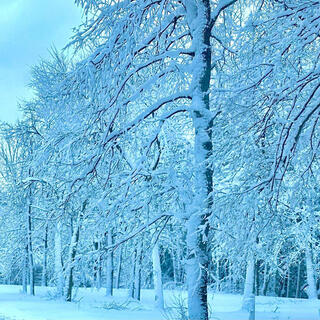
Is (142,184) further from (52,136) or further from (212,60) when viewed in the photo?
(212,60)

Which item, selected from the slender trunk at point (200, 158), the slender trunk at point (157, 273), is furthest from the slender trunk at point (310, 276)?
the slender trunk at point (200, 158)

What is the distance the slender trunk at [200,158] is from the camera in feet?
17.3

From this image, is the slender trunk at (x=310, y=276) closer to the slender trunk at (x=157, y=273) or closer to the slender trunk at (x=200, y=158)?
the slender trunk at (x=157, y=273)

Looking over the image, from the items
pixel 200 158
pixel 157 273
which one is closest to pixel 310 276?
pixel 157 273

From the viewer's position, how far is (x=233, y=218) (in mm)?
4328

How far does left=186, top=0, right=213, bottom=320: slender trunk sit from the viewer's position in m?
5.26

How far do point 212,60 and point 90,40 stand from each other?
1.90 metres

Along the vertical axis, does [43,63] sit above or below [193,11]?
above

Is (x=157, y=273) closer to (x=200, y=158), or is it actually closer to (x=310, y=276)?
(x=310, y=276)

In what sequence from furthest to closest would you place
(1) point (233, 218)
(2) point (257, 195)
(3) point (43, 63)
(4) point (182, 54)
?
(3) point (43, 63), (4) point (182, 54), (1) point (233, 218), (2) point (257, 195)

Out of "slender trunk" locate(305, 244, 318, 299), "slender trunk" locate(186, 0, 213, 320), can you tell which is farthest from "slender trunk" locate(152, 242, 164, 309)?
"slender trunk" locate(186, 0, 213, 320)

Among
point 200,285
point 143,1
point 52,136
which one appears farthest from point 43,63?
point 200,285

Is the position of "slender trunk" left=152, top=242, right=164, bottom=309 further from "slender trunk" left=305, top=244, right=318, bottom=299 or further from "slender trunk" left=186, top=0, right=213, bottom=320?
"slender trunk" left=186, top=0, right=213, bottom=320

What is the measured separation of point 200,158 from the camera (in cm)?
556
